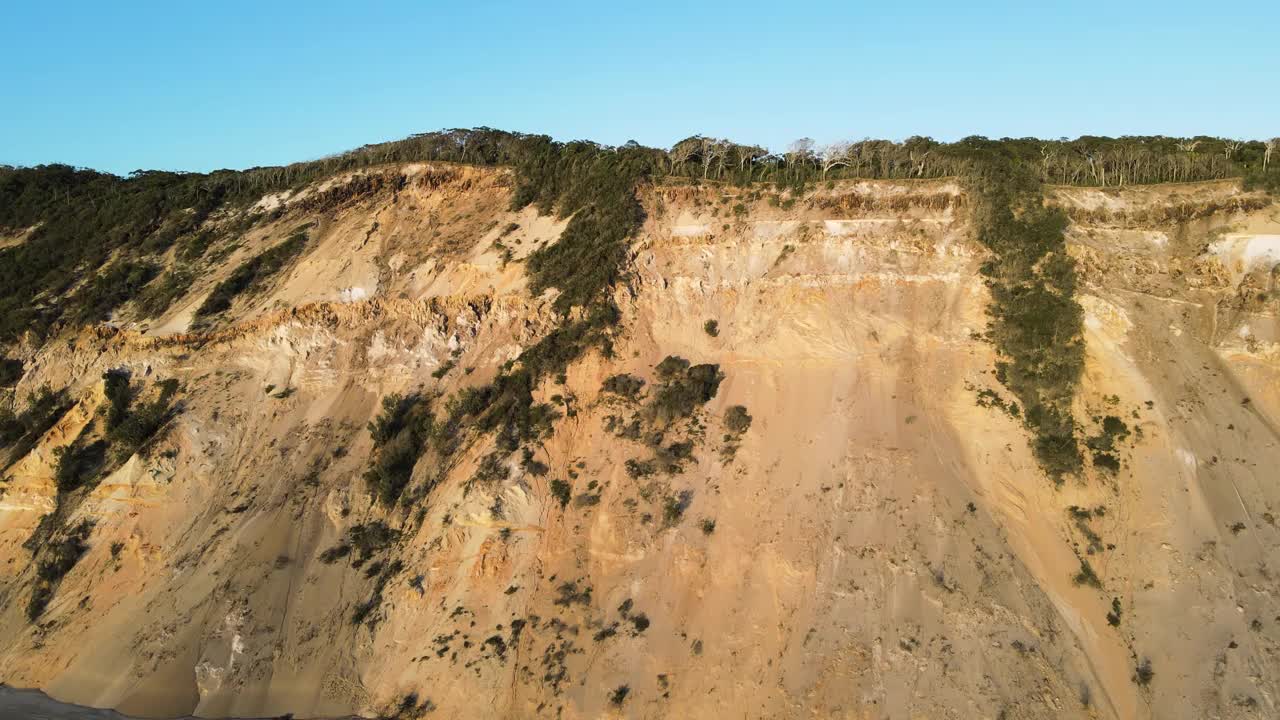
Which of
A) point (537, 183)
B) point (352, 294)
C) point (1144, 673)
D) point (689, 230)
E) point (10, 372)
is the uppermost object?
point (537, 183)

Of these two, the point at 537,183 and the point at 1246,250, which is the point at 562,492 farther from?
the point at 1246,250

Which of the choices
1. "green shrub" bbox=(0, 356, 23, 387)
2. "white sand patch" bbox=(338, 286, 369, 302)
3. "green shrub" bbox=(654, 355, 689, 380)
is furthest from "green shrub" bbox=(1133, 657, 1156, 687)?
"green shrub" bbox=(0, 356, 23, 387)

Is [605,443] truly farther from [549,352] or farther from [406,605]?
[406,605]

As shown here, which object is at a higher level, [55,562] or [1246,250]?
[1246,250]

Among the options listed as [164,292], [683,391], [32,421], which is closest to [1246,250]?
[683,391]

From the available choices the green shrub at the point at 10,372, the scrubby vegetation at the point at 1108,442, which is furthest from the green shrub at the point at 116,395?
the scrubby vegetation at the point at 1108,442

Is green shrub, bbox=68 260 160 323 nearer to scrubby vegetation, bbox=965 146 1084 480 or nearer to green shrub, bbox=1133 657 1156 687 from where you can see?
scrubby vegetation, bbox=965 146 1084 480

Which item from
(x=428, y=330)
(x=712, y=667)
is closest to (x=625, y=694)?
(x=712, y=667)

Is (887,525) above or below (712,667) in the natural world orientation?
above

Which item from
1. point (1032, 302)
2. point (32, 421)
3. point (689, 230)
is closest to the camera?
point (1032, 302)
